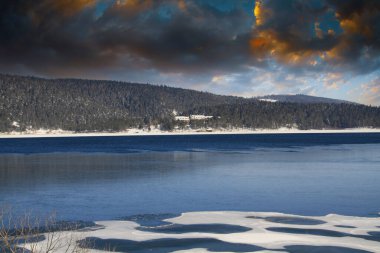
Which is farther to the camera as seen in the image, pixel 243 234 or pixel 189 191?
pixel 189 191

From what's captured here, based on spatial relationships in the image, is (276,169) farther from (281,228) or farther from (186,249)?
(186,249)

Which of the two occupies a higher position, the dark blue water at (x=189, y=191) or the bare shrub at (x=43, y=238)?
the dark blue water at (x=189, y=191)

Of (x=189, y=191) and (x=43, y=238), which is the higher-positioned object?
(x=189, y=191)

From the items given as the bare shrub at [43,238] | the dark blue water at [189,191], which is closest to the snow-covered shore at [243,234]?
the bare shrub at [43,238]

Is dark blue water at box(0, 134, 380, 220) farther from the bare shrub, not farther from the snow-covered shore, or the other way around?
the bare shrub

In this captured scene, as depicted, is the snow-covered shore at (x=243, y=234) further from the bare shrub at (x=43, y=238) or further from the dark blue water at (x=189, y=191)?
the dark blue water at (x=189, y=191)

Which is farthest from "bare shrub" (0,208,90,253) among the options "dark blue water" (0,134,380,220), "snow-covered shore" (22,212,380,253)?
"dark blue water" (0,134,380,220)

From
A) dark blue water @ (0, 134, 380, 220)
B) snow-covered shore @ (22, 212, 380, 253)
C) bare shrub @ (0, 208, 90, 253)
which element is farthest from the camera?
dark blue water @ (0, 134, 380, 220)

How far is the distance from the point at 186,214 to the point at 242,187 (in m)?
11.3

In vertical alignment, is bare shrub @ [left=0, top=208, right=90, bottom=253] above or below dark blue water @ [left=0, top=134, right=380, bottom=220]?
below

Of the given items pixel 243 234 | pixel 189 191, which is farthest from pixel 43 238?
pixel 189 191

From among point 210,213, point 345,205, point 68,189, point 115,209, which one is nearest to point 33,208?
point 115,209

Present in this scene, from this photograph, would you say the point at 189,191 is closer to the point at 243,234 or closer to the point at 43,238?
the point at 243,234

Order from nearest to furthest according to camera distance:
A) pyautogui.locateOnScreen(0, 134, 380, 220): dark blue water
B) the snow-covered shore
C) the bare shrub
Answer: the bare shrub → the snow-covered shore → pyautogui.locateOnScreen(0, 134, 380, 220): dark blue water
